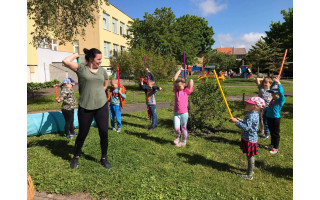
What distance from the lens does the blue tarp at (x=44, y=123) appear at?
19.4ft

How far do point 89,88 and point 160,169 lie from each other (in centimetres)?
207

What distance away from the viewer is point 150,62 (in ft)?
62.0

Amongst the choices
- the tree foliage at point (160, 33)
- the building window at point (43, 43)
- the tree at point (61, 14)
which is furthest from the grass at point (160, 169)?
the tree foliage at point (160, 33)

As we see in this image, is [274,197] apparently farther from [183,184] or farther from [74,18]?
[74,18]

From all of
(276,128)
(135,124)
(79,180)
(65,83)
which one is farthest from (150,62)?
(79,180)

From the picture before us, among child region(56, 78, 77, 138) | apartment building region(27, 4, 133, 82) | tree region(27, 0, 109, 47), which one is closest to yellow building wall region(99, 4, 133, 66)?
apartment building region(27, 4, 133, 82)

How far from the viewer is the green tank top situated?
3697mm

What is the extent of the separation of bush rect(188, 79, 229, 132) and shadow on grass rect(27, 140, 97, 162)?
11.0 ft

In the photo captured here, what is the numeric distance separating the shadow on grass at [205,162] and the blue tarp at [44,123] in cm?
394

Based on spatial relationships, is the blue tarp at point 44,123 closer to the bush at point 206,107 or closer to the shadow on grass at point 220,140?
the bush at point 206,107

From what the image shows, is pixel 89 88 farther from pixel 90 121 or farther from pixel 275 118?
pixel 275 118

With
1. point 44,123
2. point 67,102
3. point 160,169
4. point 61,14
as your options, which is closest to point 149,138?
point 160,169

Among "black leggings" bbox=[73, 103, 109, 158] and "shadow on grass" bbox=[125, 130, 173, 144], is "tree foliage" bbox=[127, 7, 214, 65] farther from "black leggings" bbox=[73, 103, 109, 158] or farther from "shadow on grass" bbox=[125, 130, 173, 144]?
"black leggings" bbox=[73, 103, 109, 158]

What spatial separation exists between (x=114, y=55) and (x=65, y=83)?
2999 cm
